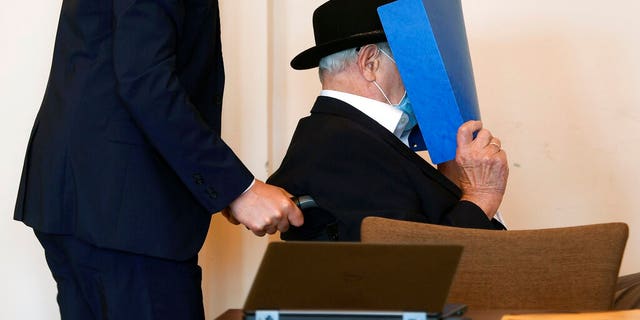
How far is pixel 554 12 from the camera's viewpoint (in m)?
3.31

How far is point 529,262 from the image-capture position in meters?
1.49

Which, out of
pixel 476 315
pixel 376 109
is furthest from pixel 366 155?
pixel 476 315

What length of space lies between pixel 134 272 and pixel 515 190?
1.92 meters

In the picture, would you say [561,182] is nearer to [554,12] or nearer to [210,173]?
[554,12]

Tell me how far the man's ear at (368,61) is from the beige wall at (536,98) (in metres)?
0.99

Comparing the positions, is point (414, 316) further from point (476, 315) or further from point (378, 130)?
point (378, 130)

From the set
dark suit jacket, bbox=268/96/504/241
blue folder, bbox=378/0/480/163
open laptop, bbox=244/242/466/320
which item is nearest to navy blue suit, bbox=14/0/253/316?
dark suit jacket, bbox=268/96/504/241

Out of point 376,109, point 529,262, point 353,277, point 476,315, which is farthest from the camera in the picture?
point 376,109

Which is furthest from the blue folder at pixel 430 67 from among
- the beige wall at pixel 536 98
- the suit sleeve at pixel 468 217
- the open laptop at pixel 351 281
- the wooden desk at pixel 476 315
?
the beige wall at pixel 536 98

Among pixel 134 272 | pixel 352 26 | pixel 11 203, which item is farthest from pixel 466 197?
pixel 11 203

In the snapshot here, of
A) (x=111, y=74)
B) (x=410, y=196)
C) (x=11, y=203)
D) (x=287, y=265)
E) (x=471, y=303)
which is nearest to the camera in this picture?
(x=287, y=265)

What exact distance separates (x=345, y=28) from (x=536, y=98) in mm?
1365

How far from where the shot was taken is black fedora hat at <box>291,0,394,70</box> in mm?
2137

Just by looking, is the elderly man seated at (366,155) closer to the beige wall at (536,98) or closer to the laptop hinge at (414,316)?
the laptop hinge at (414,316)
